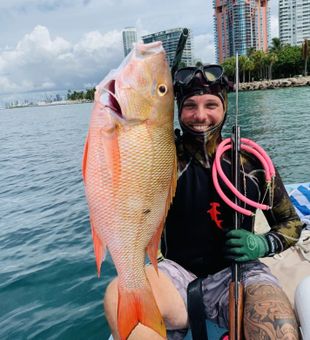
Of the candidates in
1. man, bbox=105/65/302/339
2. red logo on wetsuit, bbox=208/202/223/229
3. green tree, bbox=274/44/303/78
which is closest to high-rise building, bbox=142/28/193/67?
man, bbox=105/65/302/339

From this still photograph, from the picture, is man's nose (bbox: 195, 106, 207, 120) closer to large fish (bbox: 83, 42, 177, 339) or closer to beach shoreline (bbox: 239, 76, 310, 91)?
large fish (bbox: 83, 42, 177, 339)

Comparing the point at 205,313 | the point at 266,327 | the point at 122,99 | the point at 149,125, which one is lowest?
the point at 205,313

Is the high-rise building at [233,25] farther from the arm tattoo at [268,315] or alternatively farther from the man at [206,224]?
the arm tattoo at [268,315]

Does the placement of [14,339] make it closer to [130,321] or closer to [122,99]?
[130,321]

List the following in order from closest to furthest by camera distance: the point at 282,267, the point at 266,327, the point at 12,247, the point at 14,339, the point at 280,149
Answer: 1. the point at 266,327
2. the point at 282,267
3. the point at 14,339
4. the point at 12,247
5. the point at 280,149

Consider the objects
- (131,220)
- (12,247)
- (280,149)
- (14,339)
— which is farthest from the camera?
(280,149)

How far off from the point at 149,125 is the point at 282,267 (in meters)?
2.96

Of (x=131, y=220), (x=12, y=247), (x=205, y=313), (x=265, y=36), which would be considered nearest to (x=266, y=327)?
(x=205, y=313)

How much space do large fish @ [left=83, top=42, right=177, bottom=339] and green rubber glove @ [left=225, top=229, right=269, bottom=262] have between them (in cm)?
78

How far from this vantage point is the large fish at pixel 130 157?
6.48 ft

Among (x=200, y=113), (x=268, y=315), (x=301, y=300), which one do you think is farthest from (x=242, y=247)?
(x=200, y=113)

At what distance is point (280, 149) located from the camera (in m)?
16.4

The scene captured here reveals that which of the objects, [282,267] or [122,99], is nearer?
[122,99]

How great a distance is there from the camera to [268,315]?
2.60 metres
